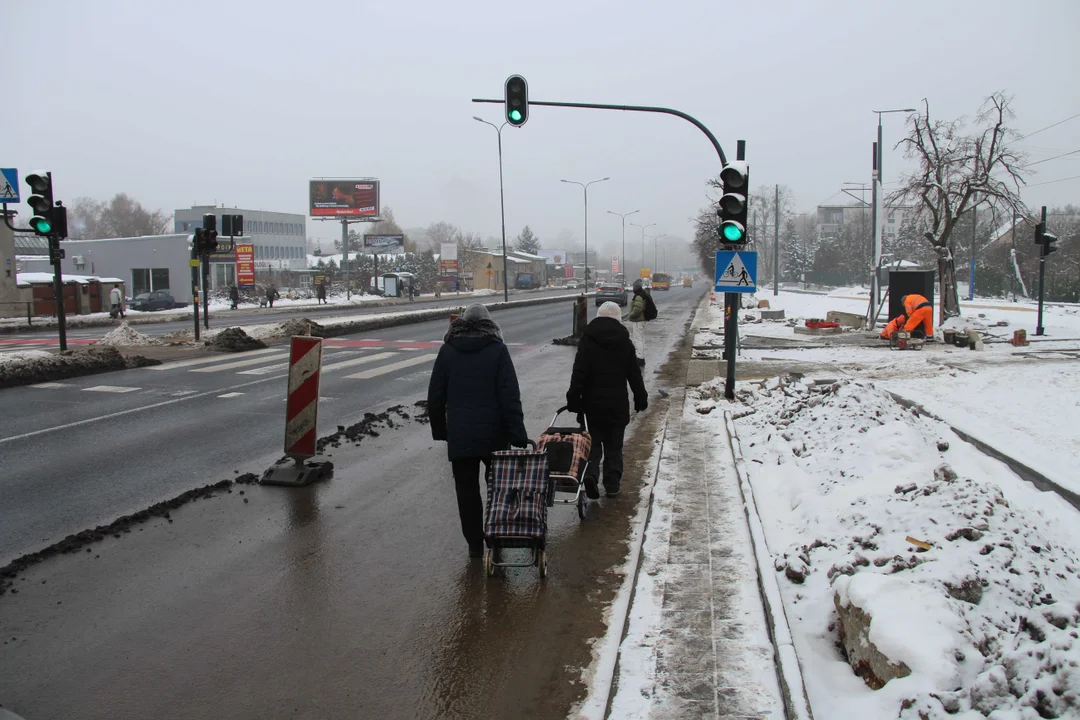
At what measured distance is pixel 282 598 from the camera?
5.04 metres

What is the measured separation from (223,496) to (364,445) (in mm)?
2313

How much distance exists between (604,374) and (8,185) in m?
22.2

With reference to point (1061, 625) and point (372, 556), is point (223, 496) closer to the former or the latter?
point (372, 556)

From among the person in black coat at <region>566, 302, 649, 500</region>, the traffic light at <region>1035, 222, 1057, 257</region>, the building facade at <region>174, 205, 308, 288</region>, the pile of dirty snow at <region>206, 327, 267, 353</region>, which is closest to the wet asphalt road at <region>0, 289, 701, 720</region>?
the person in black coat at <region>566, 302, 649, 500</region>

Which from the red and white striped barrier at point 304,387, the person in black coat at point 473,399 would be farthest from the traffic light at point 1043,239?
the person in black coat at point 473,399

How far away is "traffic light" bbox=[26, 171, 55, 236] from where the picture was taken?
15758 millimetres

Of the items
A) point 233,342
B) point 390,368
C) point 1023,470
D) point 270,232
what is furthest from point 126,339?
point 270,232

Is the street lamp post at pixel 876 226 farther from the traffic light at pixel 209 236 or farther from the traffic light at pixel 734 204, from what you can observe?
the traffic light at pixel 209 236

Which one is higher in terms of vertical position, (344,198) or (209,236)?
(344,198)

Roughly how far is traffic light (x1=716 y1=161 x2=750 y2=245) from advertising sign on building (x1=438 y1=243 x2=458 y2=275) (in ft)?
Result: 246

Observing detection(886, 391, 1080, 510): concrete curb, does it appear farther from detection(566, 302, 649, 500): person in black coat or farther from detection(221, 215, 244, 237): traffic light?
detection(221, 215, 244, 237): traffic light

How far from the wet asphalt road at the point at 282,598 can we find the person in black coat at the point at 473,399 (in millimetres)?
853

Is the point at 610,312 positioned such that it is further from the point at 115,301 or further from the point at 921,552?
the point at 115,301

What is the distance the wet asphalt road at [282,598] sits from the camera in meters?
3.89
